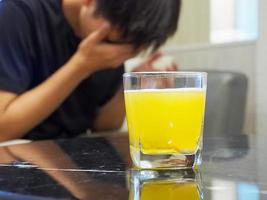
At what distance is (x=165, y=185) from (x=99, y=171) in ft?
0.34

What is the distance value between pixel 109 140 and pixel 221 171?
366mm

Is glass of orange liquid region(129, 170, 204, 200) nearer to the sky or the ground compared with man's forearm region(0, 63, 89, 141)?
nearer to the sky

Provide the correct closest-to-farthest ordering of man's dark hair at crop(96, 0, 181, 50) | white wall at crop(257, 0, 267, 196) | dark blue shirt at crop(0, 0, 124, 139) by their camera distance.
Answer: man's dark hair at crop(96, 0, 181, 50), dark blue shirt at crop(0, 0, 124, 139), white wall at crop(257, 0, 267, 196)

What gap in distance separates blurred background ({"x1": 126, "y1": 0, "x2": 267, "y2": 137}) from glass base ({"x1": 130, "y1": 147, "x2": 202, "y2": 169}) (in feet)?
4.64

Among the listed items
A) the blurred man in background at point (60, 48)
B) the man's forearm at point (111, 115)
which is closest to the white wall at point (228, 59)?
the man's forearm at point (111, 115)

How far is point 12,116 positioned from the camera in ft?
4.09

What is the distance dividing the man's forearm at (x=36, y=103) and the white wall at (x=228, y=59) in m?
0.94

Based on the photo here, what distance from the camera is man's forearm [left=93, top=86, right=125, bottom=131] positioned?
160cm

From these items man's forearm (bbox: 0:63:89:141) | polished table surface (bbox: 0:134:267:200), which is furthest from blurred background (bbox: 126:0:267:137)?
polished table surface (bbox: 0:134:267:200)

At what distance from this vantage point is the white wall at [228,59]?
209cm

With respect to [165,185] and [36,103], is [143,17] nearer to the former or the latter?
[36,103]

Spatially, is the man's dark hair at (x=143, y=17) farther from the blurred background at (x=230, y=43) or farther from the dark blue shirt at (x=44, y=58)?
the blurred background at (x=230, y=43)

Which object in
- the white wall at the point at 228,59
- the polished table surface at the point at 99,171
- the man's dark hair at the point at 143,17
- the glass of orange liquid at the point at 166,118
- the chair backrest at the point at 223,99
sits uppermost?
the man's dark hair at the point at 143,17

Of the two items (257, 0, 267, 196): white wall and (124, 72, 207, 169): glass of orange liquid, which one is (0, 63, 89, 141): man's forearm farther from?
(257, 0, 267, 196): white wall
